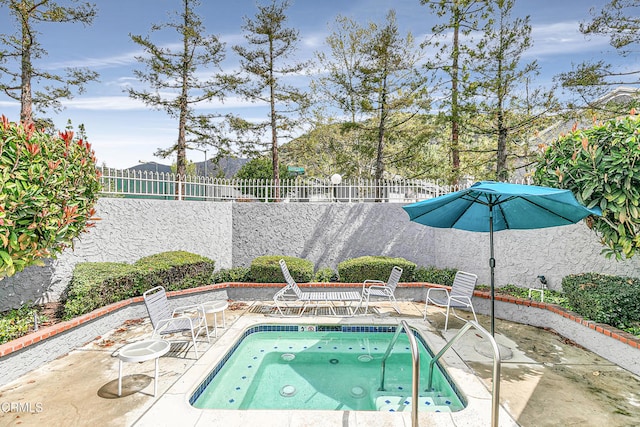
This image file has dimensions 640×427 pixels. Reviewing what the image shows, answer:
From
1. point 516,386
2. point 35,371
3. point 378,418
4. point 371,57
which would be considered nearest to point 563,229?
point 516,386

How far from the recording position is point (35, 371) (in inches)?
171

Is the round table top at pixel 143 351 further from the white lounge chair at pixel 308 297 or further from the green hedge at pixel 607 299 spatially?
the green hedge at pixel 607 299

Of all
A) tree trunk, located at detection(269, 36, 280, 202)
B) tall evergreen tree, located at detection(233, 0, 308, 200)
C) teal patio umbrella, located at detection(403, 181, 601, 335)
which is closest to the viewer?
teal patio umbrella, located at detection(403, 181, 601, 335)

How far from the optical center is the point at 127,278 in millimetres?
6219

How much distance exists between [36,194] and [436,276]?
314 inches

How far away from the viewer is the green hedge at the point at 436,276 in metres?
8.06

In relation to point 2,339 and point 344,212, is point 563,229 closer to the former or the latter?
point 344,212

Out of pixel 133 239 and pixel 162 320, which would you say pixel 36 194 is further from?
pixel 133 239

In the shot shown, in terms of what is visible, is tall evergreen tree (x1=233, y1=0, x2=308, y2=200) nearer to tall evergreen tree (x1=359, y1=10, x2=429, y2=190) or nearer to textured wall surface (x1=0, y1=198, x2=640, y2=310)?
tall evergreen tree (x1=359, y1=10, x2=429, y2=190)

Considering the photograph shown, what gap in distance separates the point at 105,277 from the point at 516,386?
21.7 ft

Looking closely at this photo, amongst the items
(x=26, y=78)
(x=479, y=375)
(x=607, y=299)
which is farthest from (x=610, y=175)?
(x=26, y=78)

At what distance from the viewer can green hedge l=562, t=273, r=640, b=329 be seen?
4.84 m

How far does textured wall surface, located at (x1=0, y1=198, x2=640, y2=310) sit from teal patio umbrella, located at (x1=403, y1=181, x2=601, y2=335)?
105 inches

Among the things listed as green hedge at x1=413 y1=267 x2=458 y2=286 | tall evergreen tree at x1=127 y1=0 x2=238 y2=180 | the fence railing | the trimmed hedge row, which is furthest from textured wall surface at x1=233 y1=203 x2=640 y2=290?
tall evergreen tree at x1=127 y1=0 x2=238 y2=180
